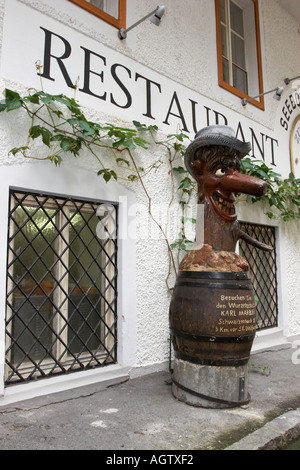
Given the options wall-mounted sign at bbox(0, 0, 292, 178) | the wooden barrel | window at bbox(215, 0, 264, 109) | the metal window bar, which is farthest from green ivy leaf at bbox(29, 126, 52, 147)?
window at bbox(215, 0, 264, 109)

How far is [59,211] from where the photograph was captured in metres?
3.17

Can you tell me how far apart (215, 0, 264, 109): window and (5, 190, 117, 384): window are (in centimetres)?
334

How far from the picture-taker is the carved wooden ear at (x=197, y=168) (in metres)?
2.93

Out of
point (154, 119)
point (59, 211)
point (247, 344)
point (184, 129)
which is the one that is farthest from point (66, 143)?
point (247, 344)

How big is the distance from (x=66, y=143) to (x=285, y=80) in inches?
179

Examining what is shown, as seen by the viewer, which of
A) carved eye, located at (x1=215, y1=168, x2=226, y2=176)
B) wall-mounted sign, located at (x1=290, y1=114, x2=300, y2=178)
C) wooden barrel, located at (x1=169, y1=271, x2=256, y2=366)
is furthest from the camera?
wall-mounted sign, located at (x1=290, y1=114, x2=300, y2=178)

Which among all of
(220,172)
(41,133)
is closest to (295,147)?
(220,172)

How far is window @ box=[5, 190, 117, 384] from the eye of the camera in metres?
2.87

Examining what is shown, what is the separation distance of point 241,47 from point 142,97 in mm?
2899

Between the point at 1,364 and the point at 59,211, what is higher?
the point at 59,211

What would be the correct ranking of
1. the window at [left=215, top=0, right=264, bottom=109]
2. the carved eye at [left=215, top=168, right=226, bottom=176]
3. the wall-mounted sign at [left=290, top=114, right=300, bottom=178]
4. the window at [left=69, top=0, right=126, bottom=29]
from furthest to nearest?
the wall-mounted sign at [left=290, top=114, right=300, bottom=178]
the window at [left=215, top=0, right=264, bottom=109]
the window at [left=69, top=0, right=126, bottom=29]
the carved eye at [left=215, top=168, right=226, bottom=176]

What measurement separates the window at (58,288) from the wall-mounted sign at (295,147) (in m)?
3.82

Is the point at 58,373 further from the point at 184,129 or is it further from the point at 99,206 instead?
the point at 184,129

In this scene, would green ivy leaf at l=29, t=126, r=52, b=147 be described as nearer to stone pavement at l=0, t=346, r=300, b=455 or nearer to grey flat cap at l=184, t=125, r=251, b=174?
grey flat cap at l=184, t=125, r=251, b=174
